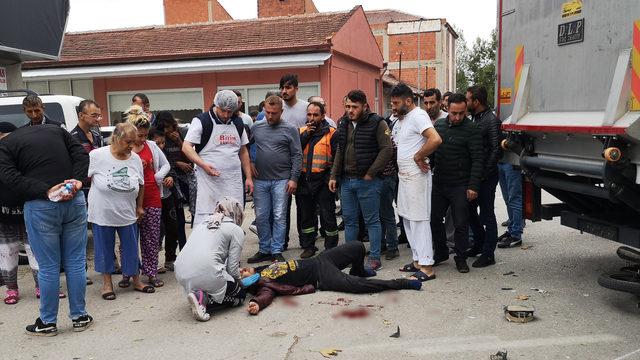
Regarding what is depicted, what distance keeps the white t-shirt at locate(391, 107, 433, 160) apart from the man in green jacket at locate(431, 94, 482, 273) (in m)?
0.34

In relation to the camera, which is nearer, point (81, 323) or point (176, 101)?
point (81, 323)

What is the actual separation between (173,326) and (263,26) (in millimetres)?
16687

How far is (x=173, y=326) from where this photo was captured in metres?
4.58

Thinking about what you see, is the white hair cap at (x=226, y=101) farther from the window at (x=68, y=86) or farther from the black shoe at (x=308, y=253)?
the window at (x=68, y=86)

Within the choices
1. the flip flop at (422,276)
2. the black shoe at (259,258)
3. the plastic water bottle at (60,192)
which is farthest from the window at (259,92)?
the plastic water bottle at (60,192)

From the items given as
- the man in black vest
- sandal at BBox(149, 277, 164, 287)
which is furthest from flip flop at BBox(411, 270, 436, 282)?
sandal at BBox(149, 277, 164, 287)

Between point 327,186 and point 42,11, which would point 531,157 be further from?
point 42,11

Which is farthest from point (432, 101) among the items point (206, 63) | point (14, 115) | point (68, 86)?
point (68, 86)

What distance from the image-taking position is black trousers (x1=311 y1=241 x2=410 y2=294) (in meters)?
5.15

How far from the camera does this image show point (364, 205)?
6.03m

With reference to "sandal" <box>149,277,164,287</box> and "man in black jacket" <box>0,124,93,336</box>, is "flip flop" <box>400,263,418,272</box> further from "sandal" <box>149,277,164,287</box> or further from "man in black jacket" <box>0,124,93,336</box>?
"man in black jacket" <box>0,124,93,336</box>

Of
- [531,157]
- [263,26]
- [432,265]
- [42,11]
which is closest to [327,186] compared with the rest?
[432,265]

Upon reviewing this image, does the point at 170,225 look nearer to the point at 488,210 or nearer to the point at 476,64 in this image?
the point at 488,210

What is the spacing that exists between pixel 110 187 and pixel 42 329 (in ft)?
4.33
